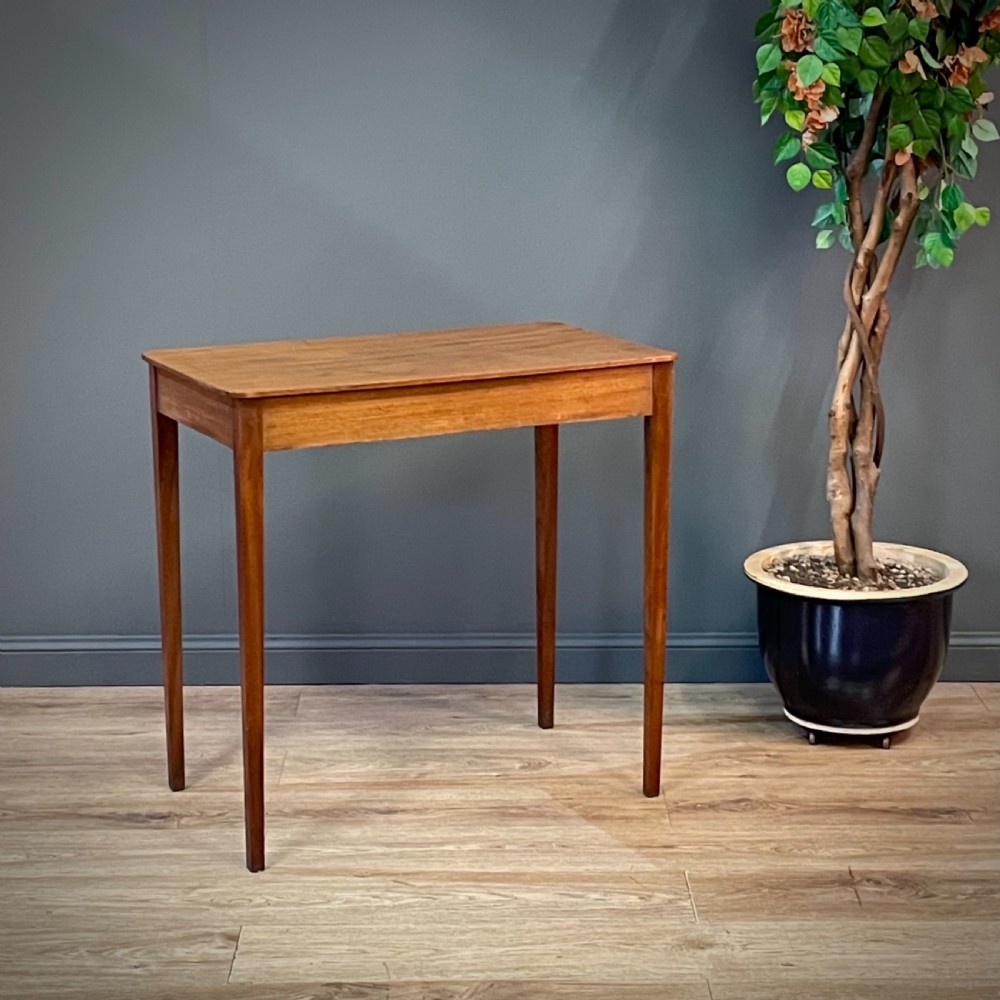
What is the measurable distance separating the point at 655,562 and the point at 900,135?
0.77 m

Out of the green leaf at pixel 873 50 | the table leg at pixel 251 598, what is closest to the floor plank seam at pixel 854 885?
the table leg at pixel 251 598

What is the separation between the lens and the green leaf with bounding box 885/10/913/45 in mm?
2418

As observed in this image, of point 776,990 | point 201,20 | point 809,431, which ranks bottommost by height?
point 776,990

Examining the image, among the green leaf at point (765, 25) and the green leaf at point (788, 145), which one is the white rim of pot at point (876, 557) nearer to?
the green leaf at point (788, 145)

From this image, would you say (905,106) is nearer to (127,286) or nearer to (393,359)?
(393,359)

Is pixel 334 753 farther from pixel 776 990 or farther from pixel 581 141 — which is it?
pixel 581 141

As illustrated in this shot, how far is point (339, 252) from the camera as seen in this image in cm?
293

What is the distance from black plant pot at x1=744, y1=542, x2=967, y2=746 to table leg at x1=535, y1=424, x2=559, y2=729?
0.36 metres

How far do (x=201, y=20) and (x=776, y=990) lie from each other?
6.26ft

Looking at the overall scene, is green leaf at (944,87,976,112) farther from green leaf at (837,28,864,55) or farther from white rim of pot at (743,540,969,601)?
white rim of pot at (743,540,969,601)

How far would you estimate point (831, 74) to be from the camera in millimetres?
2406

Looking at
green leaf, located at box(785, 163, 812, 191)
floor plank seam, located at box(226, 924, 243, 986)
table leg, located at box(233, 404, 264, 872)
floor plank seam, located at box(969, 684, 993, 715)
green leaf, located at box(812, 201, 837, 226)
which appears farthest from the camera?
floor plank seam, located at box(969, 684, 993, 715)

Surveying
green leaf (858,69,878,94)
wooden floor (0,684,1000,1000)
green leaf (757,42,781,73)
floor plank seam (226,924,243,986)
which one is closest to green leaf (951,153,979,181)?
green leaf (858,69,878,94)

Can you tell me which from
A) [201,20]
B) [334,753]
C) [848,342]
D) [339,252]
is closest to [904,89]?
[848,342]
